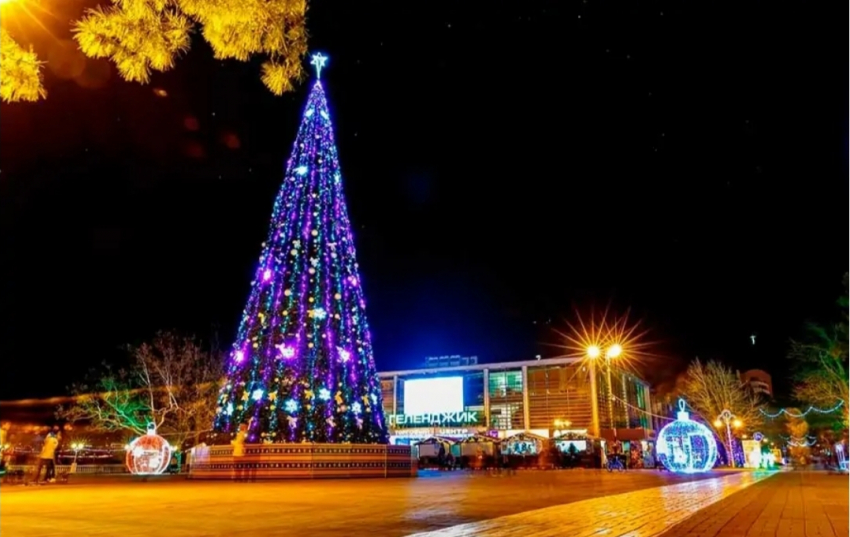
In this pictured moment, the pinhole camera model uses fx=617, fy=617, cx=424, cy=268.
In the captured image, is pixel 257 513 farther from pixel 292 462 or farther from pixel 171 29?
pixel 292 462

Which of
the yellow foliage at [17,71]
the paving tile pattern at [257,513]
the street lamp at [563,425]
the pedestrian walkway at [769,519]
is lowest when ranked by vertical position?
the pedestrian walkway at [769,519]

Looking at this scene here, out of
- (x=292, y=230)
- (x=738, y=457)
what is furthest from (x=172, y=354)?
(x=738, y=457)

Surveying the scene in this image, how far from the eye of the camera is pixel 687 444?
834 inches

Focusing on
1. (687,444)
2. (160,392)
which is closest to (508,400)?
(160,392)

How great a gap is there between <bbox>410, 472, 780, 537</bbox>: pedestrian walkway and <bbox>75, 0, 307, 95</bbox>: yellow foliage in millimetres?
4340

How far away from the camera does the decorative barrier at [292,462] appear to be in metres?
16.3

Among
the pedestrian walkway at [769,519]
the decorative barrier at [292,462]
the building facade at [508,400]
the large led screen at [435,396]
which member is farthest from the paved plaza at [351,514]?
the large led screen at [435,396]

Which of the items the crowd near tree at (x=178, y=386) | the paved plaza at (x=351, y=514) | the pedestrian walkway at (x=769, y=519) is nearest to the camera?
the paved plaza at (x=351, y=514)

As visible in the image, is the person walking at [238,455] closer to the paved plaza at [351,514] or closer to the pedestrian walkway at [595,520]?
the paved plaza at [351,514]

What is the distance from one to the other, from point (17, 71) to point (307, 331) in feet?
43.8

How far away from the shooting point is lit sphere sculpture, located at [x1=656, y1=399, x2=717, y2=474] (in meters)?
20.9

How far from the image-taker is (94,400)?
29.7 metres

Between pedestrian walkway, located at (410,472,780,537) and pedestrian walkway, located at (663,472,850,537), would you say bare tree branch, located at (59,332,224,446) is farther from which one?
pedestrian walkway, located at (663,472,850,537)

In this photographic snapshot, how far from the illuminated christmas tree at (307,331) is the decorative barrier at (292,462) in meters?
0.35
